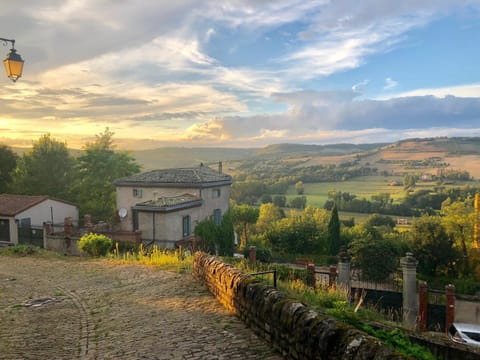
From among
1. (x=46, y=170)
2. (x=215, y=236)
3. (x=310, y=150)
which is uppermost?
→ (x=310, y=150)

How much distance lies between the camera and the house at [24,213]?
25.3 m

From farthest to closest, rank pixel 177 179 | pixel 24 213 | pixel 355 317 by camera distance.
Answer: pixel 177 179
pixel 24 213
pixel 355 317

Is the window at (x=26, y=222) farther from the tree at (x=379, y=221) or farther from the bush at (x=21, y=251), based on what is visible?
the tree at (x=379, y=221)

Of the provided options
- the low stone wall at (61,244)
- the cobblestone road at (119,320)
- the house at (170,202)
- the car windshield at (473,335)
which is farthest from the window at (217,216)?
the car windshield at (473,335)

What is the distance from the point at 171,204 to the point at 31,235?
30.5 feet

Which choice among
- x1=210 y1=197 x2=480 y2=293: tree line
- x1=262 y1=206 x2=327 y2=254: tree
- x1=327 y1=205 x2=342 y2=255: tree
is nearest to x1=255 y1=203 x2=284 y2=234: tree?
x1=210 y1=197 x2=480 y2=293: tree line

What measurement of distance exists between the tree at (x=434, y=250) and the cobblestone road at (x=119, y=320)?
67.3 feet

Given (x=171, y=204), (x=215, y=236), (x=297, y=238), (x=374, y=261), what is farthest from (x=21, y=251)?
(x=297, y=238)

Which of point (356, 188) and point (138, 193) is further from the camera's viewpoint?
point (356, 188)

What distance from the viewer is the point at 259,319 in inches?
224

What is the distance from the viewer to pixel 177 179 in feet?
94.4

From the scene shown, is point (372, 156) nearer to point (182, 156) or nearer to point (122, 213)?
point (182, 156)

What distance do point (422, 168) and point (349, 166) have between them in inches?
640

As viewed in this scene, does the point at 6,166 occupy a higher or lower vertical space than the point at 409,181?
higher
